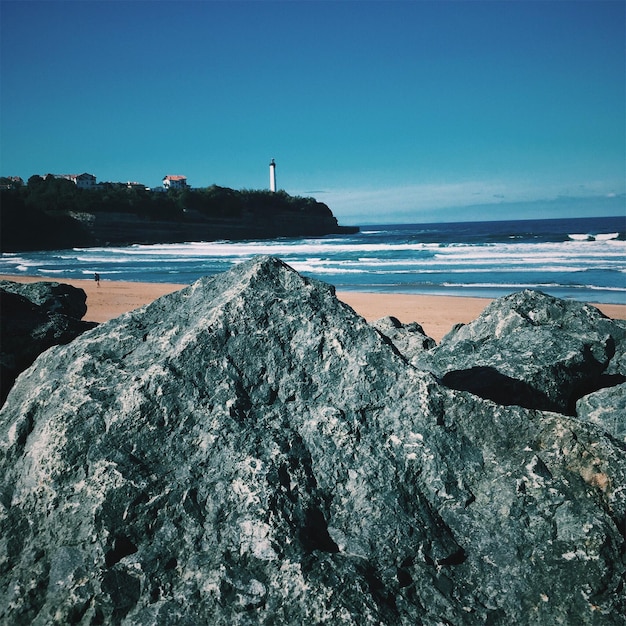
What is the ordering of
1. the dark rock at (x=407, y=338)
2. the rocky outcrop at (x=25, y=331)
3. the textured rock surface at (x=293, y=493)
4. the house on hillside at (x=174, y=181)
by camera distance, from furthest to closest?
the house on hillside at (x=174, y=181), the dark rock at (x=407, y=338), the rocky outcrop at (x=25, y=331), the textured rock surface at (x=293, y=493)

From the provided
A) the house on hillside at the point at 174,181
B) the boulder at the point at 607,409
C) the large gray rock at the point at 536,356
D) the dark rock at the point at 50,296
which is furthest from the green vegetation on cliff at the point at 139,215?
the boulder at the point at 607,409

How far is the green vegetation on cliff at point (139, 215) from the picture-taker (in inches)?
2351

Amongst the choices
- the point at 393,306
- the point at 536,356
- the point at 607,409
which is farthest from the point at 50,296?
the point at 393,306

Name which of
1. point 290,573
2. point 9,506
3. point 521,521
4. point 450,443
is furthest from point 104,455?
point 521,521

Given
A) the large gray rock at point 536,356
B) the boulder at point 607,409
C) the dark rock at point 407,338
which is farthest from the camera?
the dark rock at point 407,338

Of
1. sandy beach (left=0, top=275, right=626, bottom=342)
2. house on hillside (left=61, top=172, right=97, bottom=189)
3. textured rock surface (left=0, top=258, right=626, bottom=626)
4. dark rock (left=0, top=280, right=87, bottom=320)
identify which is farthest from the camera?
house on hillside (left=61, top=172, right=97, bottom=189)

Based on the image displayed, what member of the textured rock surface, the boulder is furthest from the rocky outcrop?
the boulder

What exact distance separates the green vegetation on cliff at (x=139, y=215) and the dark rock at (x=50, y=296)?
53.3 metres

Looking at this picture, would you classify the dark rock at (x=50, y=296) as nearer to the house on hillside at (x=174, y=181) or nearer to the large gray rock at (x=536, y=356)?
the large gray rock at (x=536, y=356)

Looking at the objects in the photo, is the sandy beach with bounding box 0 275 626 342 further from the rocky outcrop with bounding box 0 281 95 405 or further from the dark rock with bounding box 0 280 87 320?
the rocky outcrop with bounding box 0 281 95 405

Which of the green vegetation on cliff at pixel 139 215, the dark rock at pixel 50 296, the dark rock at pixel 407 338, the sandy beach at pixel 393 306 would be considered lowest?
the sandy beach at pixel 393 306

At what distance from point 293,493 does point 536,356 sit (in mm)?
1801

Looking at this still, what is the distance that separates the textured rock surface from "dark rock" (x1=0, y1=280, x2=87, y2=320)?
326 centimetres

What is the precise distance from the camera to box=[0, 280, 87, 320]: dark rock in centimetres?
511
